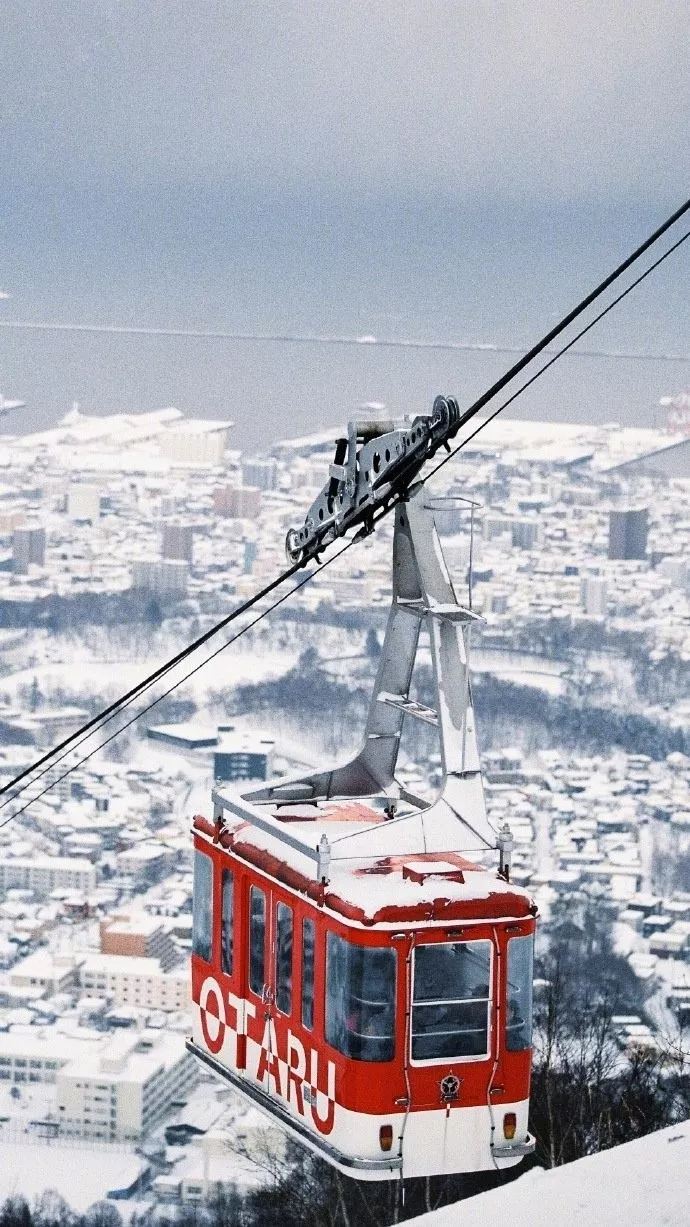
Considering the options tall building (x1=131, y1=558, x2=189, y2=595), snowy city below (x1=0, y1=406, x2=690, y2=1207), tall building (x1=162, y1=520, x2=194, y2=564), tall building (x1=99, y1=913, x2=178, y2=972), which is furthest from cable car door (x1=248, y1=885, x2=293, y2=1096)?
tall building (x1=162, y1=520, x2=194, y2=564)

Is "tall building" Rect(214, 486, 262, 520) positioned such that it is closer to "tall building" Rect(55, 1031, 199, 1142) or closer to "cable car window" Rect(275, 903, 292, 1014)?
"tall building" Rect(55, 1031, 199, 1142)

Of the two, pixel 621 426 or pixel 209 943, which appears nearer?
pixel 209 943

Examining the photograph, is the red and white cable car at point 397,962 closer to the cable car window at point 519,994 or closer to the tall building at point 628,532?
the cable car window at point 519,994

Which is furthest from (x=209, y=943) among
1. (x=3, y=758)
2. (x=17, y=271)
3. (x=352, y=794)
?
(x=17, y=271)

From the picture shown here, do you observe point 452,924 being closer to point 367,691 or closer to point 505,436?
point 367,691

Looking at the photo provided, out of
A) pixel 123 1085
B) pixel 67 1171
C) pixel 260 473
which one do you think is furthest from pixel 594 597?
pixel 67 1171

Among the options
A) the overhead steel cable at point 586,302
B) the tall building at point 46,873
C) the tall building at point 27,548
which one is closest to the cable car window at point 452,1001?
the overhead steel cable at point 586,302

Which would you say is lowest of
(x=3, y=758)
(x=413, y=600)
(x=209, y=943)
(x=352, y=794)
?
(x=3, y=758)
